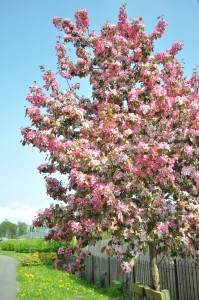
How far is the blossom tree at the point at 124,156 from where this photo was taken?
6.60m

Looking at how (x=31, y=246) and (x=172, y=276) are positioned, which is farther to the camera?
(x=31, y=246)

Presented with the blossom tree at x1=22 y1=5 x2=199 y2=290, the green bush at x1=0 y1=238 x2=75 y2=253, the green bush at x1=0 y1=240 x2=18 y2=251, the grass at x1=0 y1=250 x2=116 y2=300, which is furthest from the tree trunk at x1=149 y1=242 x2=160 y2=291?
the green bush at x1=0 y1=240 x2=18 y2=251

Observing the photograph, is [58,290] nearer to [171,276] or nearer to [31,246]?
[171,276]

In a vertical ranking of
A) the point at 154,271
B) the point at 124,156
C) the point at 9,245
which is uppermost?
the point at 124,156

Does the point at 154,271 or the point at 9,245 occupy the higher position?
the point at 154,271

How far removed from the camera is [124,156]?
21.3 feet

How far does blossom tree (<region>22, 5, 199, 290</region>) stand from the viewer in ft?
21.7

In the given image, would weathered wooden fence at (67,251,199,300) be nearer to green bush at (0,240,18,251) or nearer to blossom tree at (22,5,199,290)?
blossom tree at (22,5,199,290)

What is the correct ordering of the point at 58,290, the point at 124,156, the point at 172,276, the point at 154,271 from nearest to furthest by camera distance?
1. the point at 124,156
2. the point at 154,271
3. the point at 172,276
4. the point at 58,290

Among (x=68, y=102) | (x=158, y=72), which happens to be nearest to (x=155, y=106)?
(x=158, y=72)

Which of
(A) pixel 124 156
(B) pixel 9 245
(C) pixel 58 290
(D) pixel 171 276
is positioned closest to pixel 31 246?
(B) pixel 9 245

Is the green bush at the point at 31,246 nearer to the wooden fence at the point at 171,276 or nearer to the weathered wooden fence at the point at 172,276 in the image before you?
the wooden fence at the point at 171,276

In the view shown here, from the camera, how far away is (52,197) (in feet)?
28.1

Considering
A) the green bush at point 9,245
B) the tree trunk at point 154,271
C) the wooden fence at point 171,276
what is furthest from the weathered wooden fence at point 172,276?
the green bush at point 9,245
